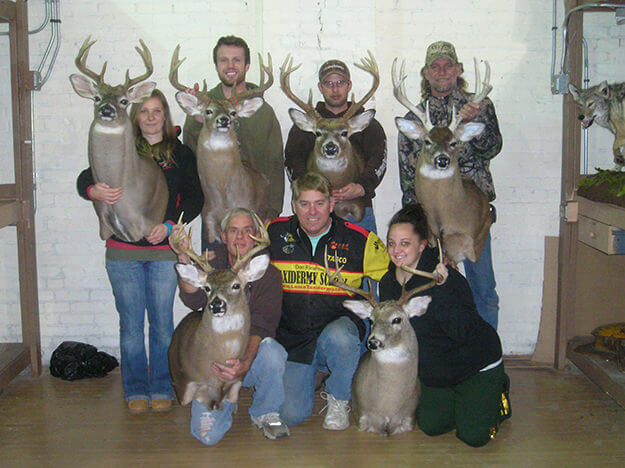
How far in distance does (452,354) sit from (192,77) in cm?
313

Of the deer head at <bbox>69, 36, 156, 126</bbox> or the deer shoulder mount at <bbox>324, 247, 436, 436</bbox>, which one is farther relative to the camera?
the deer head at <bbox>69, 36, 156, 126</bbox>

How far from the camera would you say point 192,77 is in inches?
220

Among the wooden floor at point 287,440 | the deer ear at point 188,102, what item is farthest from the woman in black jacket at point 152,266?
the wooden floor at point 287,440

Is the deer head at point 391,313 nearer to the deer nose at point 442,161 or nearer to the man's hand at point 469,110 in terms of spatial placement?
the deer nose at point 442,161

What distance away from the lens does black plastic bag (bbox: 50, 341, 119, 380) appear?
522cm

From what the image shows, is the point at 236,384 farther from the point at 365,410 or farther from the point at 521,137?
the point at 521,137

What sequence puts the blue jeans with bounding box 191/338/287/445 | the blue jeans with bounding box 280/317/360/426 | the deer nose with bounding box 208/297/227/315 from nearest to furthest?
the deer nose with bounding box 208/297/227/315
the blue jeans with bounding box 191/338/287/445
the blue jeans with bounding box 280/317/360/426

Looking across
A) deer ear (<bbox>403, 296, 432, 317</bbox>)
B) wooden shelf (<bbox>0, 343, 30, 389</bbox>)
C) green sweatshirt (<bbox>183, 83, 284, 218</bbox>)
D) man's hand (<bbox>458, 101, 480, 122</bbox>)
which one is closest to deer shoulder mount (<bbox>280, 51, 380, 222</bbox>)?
green sweatshirt (<bbox>183, 83, 284, 218</bbox>)

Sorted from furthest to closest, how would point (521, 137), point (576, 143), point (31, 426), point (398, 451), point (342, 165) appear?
point (521, 137)
point (576, 143)
point (342, 165)
point (31, 426)
point (398, 451)

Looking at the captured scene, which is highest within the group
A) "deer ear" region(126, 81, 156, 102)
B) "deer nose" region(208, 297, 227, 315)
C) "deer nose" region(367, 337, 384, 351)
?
"deer ear" region(126, 81, 156, 102)

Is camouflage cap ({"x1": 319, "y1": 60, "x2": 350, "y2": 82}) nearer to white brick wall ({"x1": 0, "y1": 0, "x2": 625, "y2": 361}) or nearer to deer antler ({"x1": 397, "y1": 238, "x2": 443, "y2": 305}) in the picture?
white brick wall ({"x1": 0, "y1": 0, "x2": 625, "y2": 361})

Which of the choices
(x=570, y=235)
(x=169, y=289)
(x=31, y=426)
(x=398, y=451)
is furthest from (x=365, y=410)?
(x=570, y=235)

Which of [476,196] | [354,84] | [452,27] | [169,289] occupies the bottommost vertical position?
[169,289]

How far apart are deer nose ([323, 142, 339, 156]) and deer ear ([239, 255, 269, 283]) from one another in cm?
117
